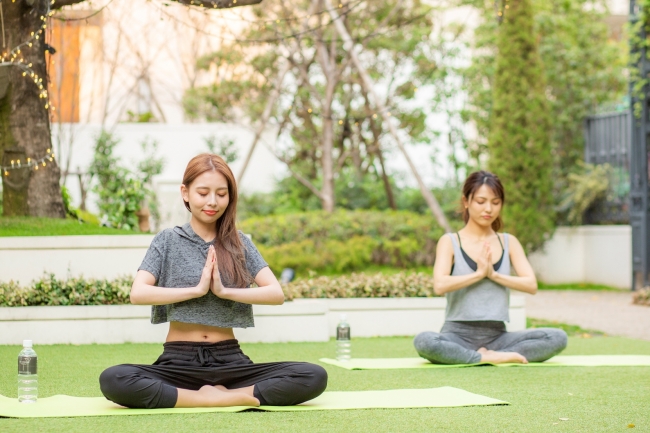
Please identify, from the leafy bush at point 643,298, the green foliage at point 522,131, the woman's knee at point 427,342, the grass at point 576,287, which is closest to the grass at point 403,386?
the woman's knee at point 427,342

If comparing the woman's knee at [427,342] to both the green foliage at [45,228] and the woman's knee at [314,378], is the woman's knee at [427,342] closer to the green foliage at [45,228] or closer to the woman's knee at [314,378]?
the woman's knee at [314,378]

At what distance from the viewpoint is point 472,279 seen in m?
6.18

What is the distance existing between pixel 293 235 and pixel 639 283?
570 centimetres

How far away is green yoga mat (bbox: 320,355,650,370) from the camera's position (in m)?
6.27

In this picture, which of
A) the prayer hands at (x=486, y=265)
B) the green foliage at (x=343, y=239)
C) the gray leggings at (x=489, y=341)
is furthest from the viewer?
the green foliage at (x=343, y=239)

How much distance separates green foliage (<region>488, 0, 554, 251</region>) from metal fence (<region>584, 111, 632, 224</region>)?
3.71ft

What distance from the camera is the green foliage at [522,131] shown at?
650 inches

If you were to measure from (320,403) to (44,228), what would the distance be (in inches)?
217

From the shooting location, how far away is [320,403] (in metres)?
4.59

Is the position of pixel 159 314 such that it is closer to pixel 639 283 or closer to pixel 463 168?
pixel 639 283

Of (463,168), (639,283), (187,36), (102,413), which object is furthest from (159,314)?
(187,36)

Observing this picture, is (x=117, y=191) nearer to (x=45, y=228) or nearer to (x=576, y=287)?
(x=45, y=228)

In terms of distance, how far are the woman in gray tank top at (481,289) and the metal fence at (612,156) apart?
10.5m

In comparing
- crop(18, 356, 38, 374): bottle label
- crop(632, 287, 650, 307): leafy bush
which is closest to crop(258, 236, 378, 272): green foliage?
crop(632, 287, 650, 307): leafy bush
